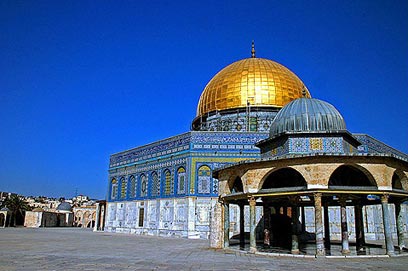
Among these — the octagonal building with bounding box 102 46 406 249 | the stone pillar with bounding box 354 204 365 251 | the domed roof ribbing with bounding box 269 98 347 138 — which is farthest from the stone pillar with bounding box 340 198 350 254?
the octagonal building with bounding box 102 46 406 249

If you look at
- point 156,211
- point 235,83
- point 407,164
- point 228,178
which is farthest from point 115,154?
point 407,164

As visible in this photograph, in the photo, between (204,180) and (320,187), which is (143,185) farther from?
(320,187)

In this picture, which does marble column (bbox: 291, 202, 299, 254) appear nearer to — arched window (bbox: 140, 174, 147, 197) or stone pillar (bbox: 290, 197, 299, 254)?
stone pillar (bbox: 290, 197, 299, 254)

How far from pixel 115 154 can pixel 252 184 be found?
20.2 m

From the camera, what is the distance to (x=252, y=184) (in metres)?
11.1

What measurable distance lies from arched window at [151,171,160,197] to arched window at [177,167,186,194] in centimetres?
224

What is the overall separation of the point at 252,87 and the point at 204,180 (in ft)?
26.1

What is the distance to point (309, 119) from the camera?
40.4 feet

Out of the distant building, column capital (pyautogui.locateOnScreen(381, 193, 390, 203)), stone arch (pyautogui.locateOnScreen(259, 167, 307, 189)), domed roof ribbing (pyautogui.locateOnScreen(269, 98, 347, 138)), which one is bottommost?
the distant building

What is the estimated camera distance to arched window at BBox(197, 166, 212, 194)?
70.1 feet

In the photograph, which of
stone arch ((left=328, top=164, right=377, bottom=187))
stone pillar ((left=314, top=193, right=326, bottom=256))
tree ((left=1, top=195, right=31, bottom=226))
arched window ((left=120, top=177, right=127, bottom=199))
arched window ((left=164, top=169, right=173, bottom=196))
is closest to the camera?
stone pillar ((left=314, top=193, right=326, bottom=256))

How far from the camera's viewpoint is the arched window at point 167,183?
2308cm

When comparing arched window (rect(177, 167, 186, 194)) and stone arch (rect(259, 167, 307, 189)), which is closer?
stone arch (rect(259, 167, 307, 189))

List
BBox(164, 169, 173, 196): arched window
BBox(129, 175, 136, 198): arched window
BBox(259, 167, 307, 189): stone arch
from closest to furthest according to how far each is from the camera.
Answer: BBox(259, 167, 307, 189): stone arch
BBox(164, 169, 173, 196): arched window
BBox(129, 175, 136, 198): arched window
